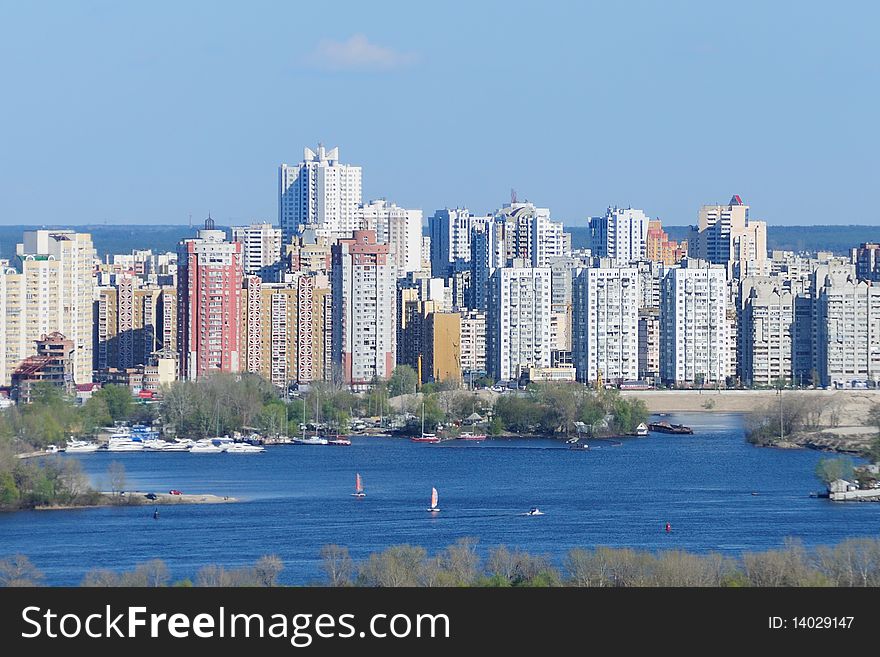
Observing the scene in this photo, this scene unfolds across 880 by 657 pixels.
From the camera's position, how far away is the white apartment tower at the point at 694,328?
19328 mm

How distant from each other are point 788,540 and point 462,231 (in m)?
21.1

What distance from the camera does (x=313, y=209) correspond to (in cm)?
3025

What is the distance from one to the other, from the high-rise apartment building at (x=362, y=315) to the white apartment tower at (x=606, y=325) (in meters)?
2.07

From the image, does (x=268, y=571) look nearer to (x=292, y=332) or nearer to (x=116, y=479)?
(x=116, y=479)

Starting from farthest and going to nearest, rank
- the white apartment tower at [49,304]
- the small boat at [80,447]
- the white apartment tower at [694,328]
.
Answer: the white apartment tower at [694,328] → the white apartment tower at [49,304] → the small boat at [80,447]

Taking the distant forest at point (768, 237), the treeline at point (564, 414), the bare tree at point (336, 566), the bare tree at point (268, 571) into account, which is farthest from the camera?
the distant forest at point (768, 237)

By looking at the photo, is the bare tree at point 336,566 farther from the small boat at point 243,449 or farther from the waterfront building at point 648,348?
the waterfront building at point 648,348

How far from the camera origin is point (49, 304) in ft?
55.8

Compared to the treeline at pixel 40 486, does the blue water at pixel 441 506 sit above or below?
below

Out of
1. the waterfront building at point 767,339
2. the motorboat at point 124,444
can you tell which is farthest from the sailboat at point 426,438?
the waterfront building at point 767,339

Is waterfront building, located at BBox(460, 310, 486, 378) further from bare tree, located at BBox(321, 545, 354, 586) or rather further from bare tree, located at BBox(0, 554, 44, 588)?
bare tree, located at BBox(0, 554, 44, 588)

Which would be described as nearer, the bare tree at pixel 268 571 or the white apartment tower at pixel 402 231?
the bare tree at pixel 268 571
